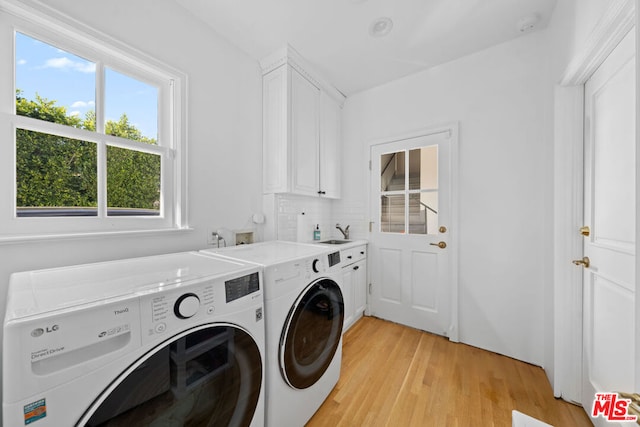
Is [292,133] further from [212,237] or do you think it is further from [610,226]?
[610,226]

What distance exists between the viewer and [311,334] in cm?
134

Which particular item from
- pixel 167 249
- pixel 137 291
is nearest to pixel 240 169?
pixel 167 249

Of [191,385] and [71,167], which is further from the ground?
[71,167]

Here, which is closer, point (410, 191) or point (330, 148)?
point (410, 191)

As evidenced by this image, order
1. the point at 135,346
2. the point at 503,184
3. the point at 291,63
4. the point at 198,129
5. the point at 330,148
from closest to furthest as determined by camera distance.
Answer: the point at 135,346
the point at 198,129
the point at 503,184
the point at 291,63
the point at 330,148

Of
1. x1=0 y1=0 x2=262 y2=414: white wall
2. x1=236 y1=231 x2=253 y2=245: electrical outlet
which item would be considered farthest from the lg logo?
x1=236 y1=231 x2=253 y2=245: electrical outlet

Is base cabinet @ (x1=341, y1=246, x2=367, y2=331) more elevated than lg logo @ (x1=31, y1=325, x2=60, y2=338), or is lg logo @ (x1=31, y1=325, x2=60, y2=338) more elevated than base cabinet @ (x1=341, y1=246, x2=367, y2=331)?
lg logo @ (x1=31, y1=325, x2=60, y2=338)

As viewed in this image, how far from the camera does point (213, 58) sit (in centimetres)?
188

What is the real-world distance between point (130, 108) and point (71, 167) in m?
0.50

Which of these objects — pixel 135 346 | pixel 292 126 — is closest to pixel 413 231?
pixel 292 126

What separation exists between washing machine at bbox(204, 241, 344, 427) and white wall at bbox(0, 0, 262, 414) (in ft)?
1.60

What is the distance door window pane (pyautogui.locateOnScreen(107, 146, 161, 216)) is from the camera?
4.74 feet

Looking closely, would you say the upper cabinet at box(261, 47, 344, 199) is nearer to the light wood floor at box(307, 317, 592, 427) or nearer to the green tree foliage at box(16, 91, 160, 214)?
the green tree foliage at box(16, 91, 160, 214)

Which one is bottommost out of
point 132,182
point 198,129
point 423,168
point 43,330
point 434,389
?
point 434,389
